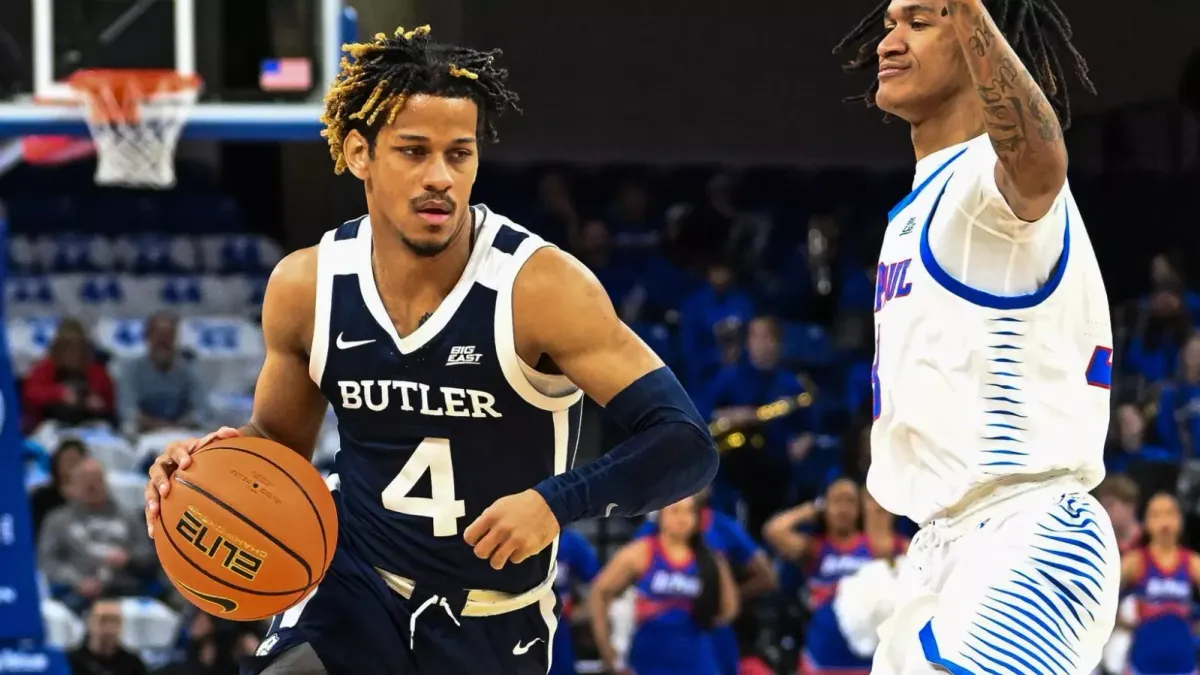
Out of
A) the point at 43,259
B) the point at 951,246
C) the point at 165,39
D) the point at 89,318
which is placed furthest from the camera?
the point at 43,259

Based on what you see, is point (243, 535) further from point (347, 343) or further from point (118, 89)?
point (118, 89)

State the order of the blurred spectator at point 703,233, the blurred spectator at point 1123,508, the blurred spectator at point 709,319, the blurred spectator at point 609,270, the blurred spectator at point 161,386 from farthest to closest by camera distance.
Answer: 1. the blurred spectator at point 703,233
2. the blurred spectator at point 609,270
3. the blurred spectator at point 709,319
4. the blurred spectator at point 161,386
5. the blurred spectator at point 1123,508

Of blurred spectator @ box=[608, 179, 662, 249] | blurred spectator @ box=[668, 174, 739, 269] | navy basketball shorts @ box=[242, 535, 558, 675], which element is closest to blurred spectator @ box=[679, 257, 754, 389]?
blurred spectator @ box=[668, 174, 739, 269]

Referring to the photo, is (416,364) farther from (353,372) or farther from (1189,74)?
(1189,74)

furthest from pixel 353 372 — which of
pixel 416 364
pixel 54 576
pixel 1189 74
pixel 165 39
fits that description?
pixel 1189 74

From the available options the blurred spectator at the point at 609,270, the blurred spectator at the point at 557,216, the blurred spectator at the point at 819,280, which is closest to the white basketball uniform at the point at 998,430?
the blurred spectator at the point at 609,270

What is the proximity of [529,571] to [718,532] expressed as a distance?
4.63m

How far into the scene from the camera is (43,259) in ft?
39.5

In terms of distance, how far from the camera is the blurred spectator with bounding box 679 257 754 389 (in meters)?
10.3

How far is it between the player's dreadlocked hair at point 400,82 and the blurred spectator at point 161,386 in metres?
6.34

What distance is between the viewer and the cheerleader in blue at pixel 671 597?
7.99 meters

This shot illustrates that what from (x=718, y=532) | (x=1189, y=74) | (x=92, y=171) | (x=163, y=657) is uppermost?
(x=1189, y=74)

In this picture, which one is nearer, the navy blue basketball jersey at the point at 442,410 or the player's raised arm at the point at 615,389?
the player's raised arm at the point at 615,389

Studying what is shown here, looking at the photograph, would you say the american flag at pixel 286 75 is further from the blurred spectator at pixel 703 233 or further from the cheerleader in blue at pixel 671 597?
the blurred spectator at pixel 703 233
